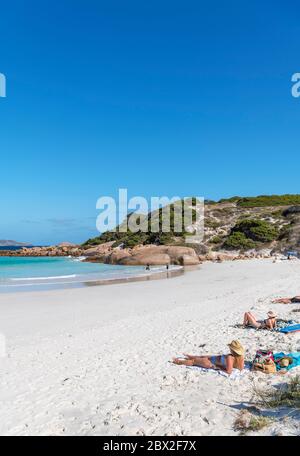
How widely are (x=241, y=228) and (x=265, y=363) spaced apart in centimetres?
4548

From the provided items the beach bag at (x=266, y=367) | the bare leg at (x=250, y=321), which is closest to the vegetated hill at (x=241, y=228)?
the bare leg at (x=250, y=321)

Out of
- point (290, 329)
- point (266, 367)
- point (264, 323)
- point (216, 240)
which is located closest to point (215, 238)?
point (216, 240)

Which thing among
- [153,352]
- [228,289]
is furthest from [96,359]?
[228,289]

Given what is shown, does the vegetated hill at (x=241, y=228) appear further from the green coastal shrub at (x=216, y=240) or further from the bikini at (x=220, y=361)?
the bikini at (x=220, y=361)

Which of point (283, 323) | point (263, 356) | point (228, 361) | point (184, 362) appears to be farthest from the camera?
point (283, 323)

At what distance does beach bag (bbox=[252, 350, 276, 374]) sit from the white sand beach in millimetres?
163

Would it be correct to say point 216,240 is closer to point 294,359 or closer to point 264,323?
point 264,323

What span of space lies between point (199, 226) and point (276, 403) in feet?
178

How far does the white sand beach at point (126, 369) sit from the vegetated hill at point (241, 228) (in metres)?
32.0

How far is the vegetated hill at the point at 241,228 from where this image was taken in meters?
46.9

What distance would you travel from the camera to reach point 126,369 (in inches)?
269

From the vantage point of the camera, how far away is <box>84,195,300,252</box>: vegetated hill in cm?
4691

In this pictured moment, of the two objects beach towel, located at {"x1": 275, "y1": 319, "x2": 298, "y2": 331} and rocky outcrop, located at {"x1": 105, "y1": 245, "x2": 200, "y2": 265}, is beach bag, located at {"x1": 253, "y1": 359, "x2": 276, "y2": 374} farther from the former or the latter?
rocky outcrop, located at {"x1": 105, "y1": 245, "x2": 200, "y2": 265}

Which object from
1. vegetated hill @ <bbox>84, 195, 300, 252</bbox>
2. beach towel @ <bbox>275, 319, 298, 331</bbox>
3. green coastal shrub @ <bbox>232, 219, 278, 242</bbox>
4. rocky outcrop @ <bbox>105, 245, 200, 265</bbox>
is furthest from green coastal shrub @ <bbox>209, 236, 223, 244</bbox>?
beach towel @ <bbox>275, 319, 298, 331</bbox>
